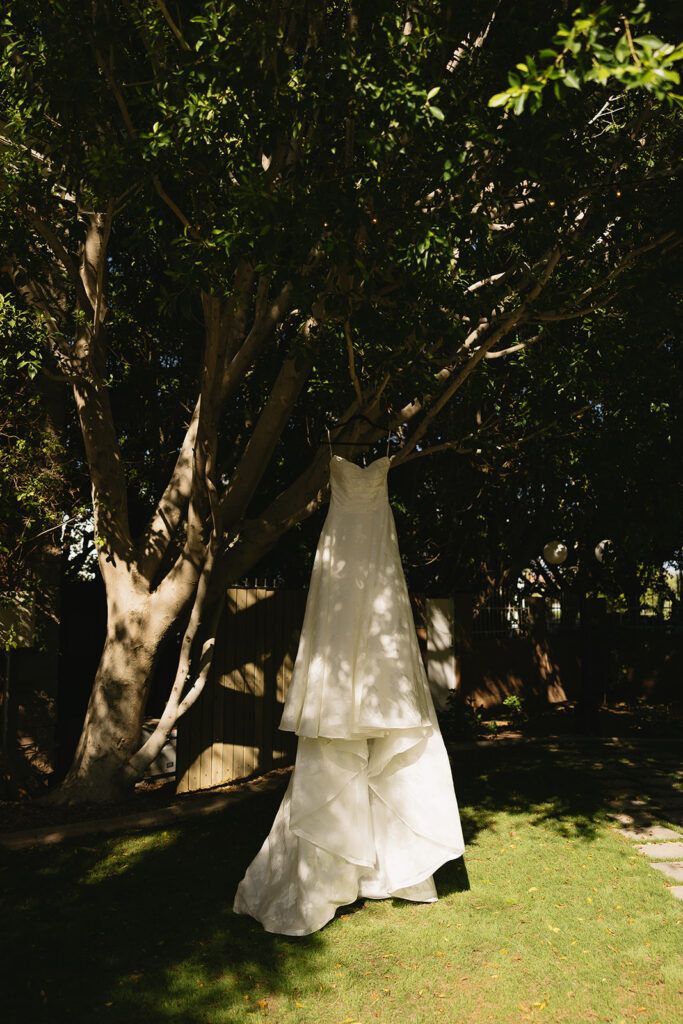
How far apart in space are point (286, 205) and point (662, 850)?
527 centimetres

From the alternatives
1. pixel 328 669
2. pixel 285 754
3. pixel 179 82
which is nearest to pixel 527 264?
pixel 179 82

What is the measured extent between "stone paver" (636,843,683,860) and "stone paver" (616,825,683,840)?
0.17m

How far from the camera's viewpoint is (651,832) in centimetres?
609

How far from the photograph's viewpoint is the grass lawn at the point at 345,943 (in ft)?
11.3

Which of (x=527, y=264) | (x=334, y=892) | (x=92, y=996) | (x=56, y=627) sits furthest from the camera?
(x=56, y=627)

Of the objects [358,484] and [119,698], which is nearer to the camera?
[358,484]

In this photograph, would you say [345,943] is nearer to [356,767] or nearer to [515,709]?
[356,767]

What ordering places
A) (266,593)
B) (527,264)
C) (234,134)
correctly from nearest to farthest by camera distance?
(234,134) → (527,264) → (266,593)

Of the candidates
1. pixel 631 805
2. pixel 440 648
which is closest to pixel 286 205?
pixel 631 805

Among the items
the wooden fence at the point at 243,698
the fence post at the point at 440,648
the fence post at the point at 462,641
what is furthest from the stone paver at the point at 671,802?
the fence post at the point at 462,641

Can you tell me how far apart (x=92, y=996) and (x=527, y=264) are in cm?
610

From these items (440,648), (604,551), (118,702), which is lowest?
(118,702)

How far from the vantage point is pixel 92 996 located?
3482 mm

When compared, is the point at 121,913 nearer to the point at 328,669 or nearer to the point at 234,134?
the point at 328,669
